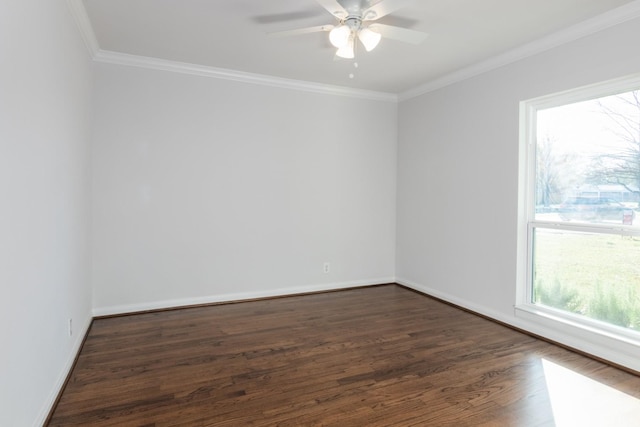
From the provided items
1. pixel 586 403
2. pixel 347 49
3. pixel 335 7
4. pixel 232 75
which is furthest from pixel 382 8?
pixel 586 403

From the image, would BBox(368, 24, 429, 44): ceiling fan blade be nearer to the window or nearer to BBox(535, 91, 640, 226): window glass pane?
the window

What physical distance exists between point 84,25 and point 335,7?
2.03m

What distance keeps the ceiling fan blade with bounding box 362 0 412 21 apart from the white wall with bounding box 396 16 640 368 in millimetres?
1747

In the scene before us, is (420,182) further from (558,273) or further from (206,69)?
(206,69)

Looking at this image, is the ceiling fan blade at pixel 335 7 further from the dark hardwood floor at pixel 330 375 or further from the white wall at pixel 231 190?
the dark hardwood floor at pixel 330 375

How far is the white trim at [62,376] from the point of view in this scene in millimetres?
1915

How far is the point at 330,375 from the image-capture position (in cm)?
251

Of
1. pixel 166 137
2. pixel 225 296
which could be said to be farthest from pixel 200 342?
pixel 166 137

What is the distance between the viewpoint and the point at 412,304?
416cm

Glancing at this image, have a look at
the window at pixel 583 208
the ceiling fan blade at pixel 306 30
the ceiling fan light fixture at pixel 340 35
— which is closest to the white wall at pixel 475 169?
the window at pixel 583 208

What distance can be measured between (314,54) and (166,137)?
5.65 feet

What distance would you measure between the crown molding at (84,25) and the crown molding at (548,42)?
345cm

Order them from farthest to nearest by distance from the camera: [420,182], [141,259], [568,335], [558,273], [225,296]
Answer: [420,182]
[225,296]
[141,259]
[558,273]
[568,335]

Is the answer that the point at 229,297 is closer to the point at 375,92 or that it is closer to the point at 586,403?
the point at 375,92
